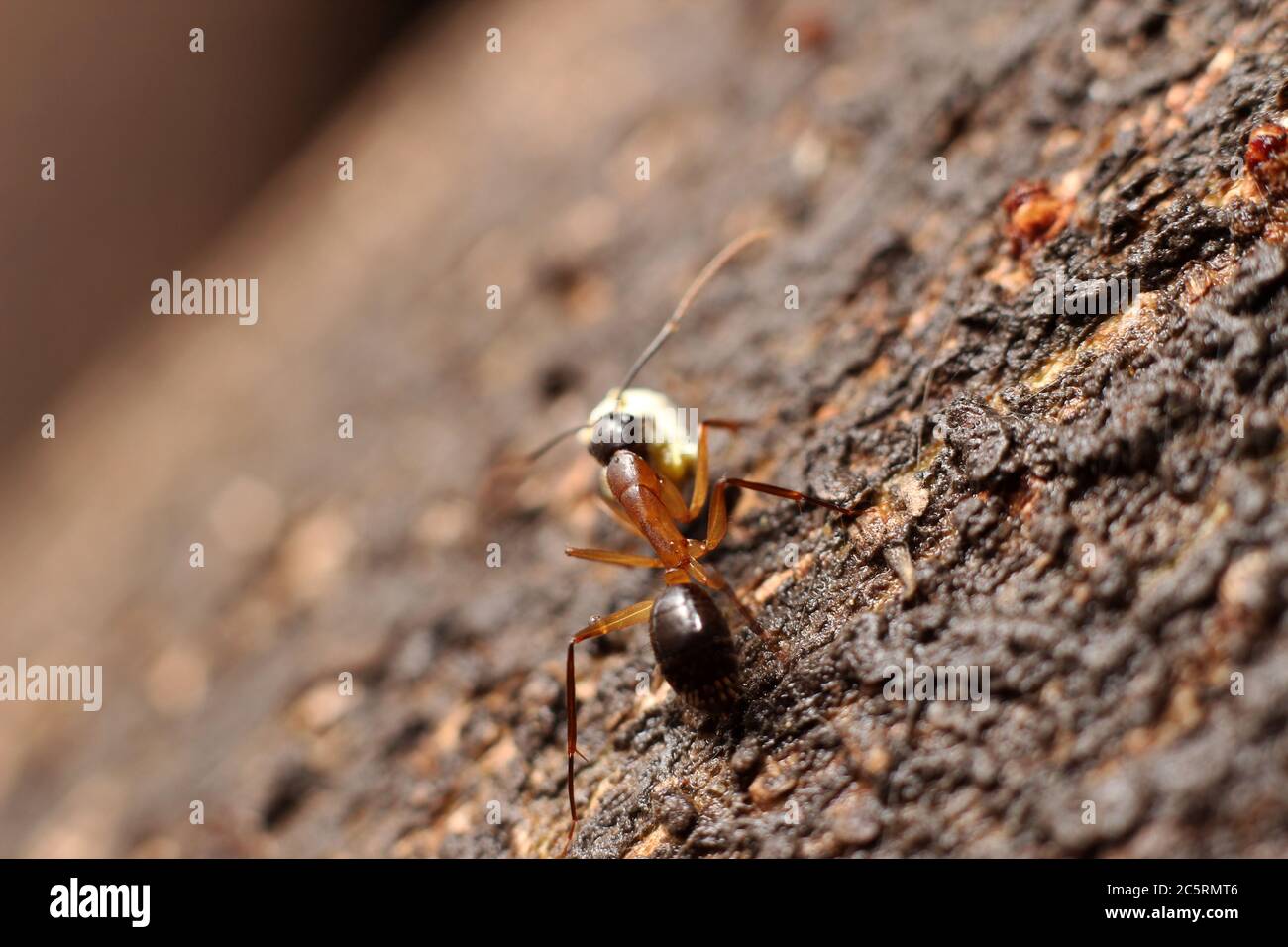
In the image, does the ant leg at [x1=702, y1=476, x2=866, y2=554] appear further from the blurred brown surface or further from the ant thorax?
the blurred brown surface

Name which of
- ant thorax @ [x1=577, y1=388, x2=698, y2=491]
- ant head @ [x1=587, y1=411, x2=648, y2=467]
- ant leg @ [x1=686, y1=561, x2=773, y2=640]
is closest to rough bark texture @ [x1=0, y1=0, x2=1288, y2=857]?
ant leg @ [x1=686, y1=561, x2=773, y2=640]

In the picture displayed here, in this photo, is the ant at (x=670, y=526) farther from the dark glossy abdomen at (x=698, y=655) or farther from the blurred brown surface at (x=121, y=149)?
the blurred brown surface at (x=121, y=149)

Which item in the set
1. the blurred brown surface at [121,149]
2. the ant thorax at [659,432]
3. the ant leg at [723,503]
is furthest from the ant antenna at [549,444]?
the blurred brown surface at [121,149]

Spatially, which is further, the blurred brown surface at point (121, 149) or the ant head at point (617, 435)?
the blurred brown surface at point (121, 149)

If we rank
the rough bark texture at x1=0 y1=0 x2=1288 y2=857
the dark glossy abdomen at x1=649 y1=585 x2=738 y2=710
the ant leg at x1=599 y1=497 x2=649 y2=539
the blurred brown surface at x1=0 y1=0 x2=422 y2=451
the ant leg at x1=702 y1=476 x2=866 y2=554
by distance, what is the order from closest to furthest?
1. the rough bark texture at x1=0 y1=0 x2=1288 y2=857
2. the dark glossy abdomen at x1=649 y1=585 x2=738 y2=710
3. the ant leg at x1=702 y1=476 x2=866 y2=554
4. the ant leg at x1=599 y1=497 x2=649 y2=539
5. the blurred brown surface at x1=0 y1=0 x2=422 y2=451

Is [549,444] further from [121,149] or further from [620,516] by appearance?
Answer: [121,149]

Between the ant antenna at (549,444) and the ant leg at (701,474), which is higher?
the ant antenna at (549,444)
